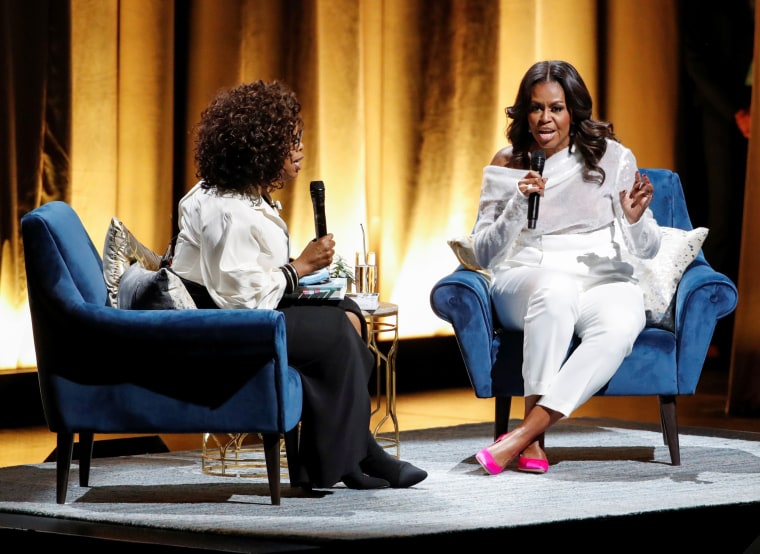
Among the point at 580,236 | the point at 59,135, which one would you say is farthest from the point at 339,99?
the point at 580,236

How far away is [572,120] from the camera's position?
4168mm

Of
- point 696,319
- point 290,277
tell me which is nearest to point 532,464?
point 696,319

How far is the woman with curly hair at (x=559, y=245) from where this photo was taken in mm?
3830

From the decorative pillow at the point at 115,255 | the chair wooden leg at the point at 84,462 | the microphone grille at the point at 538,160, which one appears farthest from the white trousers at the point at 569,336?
the chair wooden leg at the point at 84,462

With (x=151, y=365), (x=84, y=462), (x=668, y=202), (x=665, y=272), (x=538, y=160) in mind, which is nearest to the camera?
(x=151, y=365)

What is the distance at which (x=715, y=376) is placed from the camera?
6.32 m

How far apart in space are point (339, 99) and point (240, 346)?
287cm

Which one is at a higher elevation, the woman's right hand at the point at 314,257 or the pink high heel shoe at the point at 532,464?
the woman's right hand at the point at 314,257

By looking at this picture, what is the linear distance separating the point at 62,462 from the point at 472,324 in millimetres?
1294

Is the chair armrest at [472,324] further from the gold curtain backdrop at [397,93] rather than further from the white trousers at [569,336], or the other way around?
the gold curtain backdrop at [397,93]

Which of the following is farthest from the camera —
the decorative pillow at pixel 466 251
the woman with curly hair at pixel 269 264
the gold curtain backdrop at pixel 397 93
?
the gold curtain backdrop at pixel 397 93

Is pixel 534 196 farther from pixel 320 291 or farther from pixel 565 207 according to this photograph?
pixel 320 291

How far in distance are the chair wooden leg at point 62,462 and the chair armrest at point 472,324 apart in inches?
47.7

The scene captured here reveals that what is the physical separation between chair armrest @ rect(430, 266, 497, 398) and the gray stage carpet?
30 cm
